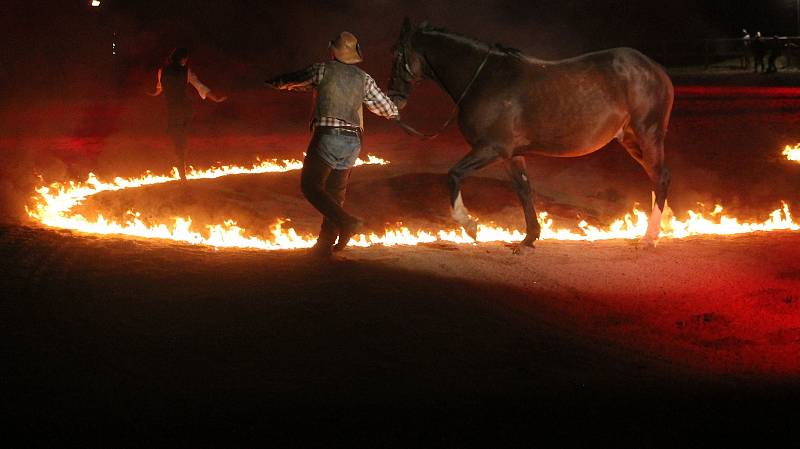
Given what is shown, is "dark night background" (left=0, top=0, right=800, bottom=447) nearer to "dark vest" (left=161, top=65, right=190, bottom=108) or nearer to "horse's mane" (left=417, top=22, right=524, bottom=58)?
"dark vest" (left=161, top=65, right=190, bottom=108)

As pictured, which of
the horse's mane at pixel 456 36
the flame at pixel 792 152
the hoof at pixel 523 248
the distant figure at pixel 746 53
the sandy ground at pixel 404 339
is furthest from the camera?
the distant figure at pixel 746 53

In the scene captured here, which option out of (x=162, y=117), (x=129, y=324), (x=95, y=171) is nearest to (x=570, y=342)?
(x=129, y=324)

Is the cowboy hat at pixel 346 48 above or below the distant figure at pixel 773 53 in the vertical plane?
below

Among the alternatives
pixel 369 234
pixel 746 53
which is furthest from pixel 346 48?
pixel 746 53

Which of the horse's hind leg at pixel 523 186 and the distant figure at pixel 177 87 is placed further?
the distant figure at pixel 177 87

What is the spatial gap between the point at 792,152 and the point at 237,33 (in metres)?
27.9

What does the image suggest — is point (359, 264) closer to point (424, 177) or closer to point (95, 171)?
point (424, 177)

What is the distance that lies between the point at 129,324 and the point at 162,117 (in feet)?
67.5

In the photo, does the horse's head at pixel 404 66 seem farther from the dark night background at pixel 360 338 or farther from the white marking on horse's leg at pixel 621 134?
the white marking on horse's leg at pixel 621 134

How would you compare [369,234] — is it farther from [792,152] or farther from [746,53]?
[746,53]

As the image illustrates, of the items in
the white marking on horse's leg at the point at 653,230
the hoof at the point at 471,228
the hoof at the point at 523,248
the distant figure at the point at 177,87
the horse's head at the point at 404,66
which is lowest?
the hoof at the point at 523,248

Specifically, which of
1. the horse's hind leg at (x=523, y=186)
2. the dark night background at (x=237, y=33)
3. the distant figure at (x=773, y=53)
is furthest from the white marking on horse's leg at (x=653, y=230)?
the distant figure at (x=773, y=53)

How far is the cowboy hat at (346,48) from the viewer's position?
25.6 feet

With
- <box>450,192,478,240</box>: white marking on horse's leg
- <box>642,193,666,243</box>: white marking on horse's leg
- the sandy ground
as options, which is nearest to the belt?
the sandy ground
